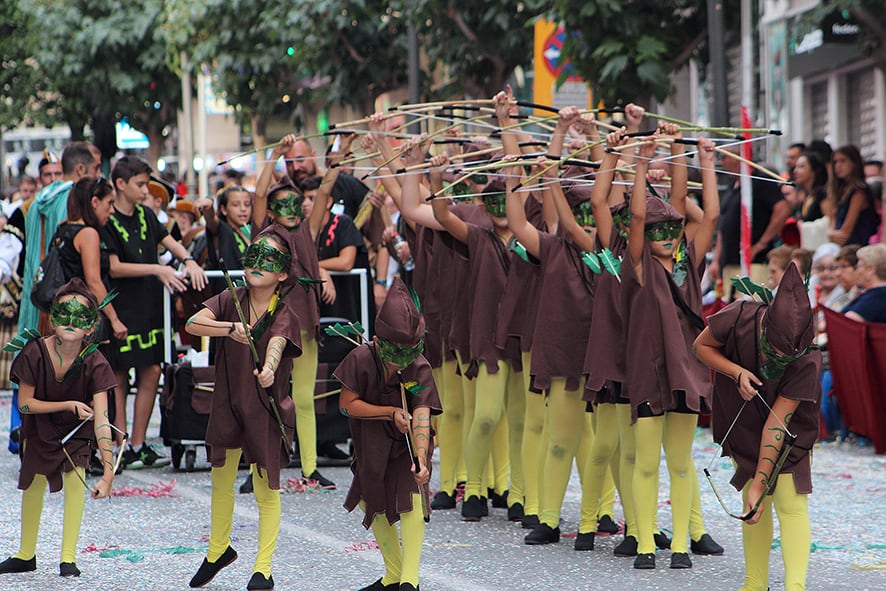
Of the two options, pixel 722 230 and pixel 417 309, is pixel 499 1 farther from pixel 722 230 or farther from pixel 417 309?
pixel 417 309

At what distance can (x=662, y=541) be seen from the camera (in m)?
8.04

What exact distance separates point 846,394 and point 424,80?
1262 centimetres

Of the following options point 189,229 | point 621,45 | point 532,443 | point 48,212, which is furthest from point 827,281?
point 189,229

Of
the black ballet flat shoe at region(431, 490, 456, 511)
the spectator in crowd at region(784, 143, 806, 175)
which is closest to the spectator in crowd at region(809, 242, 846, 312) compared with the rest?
the spectator in crowd at region(784, 143, 806, 175)

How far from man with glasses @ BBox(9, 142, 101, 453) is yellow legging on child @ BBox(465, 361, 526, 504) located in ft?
11.3

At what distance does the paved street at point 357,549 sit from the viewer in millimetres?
7180

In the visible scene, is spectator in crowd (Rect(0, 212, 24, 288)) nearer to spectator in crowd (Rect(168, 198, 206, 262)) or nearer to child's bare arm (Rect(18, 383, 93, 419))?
spectator in crowd (Rect(168, 198, 206, 262))

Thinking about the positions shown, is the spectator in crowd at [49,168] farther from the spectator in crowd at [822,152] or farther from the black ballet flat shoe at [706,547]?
the spectator in crowd at [822,152]

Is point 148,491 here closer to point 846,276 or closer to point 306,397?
point 306,397

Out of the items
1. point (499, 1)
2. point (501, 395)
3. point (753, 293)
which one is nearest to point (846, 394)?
point (501, 395)

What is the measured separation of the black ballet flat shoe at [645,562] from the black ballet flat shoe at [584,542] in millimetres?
489

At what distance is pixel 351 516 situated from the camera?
29.5 feet

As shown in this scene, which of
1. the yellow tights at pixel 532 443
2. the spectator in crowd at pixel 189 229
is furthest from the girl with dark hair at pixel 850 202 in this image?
the yellow tights at pixel 532 443

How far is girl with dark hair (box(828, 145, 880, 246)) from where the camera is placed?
13578mm
